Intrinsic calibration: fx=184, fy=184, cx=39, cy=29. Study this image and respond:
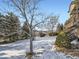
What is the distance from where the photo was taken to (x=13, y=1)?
55.6ft

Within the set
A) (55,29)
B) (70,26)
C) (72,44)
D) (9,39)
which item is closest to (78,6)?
(70,26)

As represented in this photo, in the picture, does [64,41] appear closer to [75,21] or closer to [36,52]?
[36,52]

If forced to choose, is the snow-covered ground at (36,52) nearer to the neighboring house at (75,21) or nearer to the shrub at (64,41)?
the shrub at (64,41)

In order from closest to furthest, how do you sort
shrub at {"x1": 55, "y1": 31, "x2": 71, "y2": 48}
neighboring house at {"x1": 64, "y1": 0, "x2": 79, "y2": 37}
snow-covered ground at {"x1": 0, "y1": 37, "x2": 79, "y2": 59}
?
snow-covered ground at {"x1": 0, "y1": 37, "x2": 79, "y2": 59}
shrub at {"x1": 55, "y1": 31, "x2": 71, "y2": 48}
neighboring house at {"x1": 64, "y1": 0, "x2": 79, "y2": 37}

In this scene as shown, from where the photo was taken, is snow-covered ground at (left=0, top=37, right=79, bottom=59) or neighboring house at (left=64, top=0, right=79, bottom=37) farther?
neighboring house at (left=64, top=0, right=79, bottom=37)

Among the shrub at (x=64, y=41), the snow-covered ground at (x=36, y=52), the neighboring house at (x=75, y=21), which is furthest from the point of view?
the neighboring house at (x=75, y=21)

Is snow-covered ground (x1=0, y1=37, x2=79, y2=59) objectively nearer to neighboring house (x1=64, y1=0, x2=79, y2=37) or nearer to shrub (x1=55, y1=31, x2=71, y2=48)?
shrub (x1=55, y1=31, x2=71, y2=48)

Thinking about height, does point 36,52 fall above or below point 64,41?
below

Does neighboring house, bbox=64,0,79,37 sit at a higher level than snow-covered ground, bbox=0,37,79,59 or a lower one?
higher

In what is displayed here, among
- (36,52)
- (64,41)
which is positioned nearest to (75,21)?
(64,41)

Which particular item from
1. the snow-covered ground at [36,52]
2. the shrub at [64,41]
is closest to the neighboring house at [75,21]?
the shrub at [64,41]

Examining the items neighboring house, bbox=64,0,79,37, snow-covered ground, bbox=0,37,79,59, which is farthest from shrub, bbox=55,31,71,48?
neighboring house, bbox=64,0,79,37

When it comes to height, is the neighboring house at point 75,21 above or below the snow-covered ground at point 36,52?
above

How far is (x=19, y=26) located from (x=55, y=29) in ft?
108
